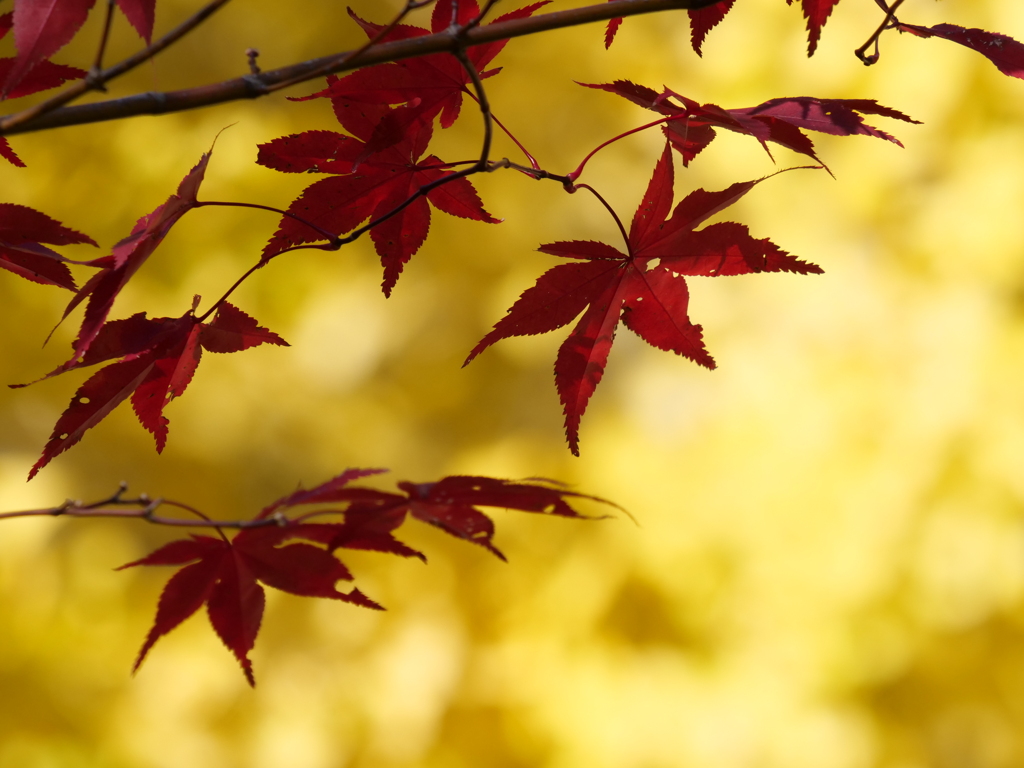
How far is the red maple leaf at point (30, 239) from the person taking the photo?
1.49ft

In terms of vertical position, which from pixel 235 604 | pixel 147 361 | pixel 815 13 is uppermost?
pixel 815 13

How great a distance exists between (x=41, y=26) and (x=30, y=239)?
0.16 m

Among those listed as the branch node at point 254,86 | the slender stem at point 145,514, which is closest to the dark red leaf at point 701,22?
the branch node at point 254,86

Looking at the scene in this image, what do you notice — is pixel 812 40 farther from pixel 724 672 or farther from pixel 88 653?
pixel 88 653

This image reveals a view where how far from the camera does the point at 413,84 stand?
0.46m

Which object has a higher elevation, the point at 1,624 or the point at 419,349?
the point at 419,349

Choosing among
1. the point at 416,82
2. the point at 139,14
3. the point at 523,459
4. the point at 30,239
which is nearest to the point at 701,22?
the point at 416,82

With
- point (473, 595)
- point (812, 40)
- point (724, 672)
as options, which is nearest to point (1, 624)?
point (473, 595)

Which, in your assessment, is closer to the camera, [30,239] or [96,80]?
[96,80]

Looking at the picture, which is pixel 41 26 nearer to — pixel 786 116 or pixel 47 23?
pixel 47 23

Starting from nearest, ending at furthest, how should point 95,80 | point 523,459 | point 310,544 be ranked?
point 95,80, point 310,544, point 523,459

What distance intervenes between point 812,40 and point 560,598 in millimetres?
953

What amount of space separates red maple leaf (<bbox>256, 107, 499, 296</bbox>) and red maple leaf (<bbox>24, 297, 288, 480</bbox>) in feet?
0.20

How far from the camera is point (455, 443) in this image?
1267 mm
